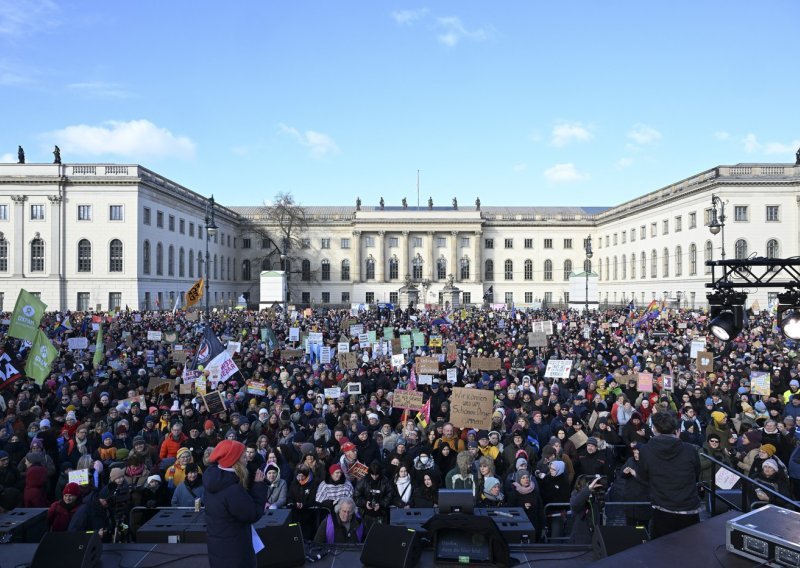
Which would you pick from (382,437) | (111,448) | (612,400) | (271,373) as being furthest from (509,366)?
(111,448)

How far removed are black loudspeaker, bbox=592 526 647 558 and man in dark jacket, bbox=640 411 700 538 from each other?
33cm

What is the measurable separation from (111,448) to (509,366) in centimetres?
1239

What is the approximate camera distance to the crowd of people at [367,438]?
7.82m

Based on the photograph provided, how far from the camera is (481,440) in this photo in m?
9.56

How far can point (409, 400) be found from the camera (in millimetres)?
12773

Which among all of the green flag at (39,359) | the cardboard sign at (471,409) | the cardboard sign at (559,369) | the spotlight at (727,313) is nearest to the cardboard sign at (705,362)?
the cardboard sign at (559,369)

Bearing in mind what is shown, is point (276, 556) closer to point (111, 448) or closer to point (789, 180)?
point (111, 448)

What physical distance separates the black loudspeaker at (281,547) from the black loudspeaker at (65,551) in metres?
1.45

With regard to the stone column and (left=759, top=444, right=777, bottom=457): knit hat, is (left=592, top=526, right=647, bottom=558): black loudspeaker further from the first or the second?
the stone column

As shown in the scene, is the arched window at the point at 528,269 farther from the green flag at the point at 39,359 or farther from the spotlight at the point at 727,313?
the spotlight at the point at 727,313

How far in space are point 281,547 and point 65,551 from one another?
72.8 inches

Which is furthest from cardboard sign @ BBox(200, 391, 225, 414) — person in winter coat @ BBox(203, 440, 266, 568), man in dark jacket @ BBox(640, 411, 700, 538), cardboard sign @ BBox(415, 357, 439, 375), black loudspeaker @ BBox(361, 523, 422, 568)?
man in dark jacket @ BBox(640, 411, 700, 538)

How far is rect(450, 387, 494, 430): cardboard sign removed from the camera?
1111 cm

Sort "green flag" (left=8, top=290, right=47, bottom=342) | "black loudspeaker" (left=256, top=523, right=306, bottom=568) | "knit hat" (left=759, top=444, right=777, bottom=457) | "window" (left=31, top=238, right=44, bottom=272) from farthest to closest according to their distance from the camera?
"window" (left=31, top=238, right=44, bottom=272), "green flag" (left=8, top=290, right=47, bottom=342), "knit hat" (left=759, top=444, right=777, bottom=457), "black loudspeaker" (left=256, top=523, right=306, bottom=568)
